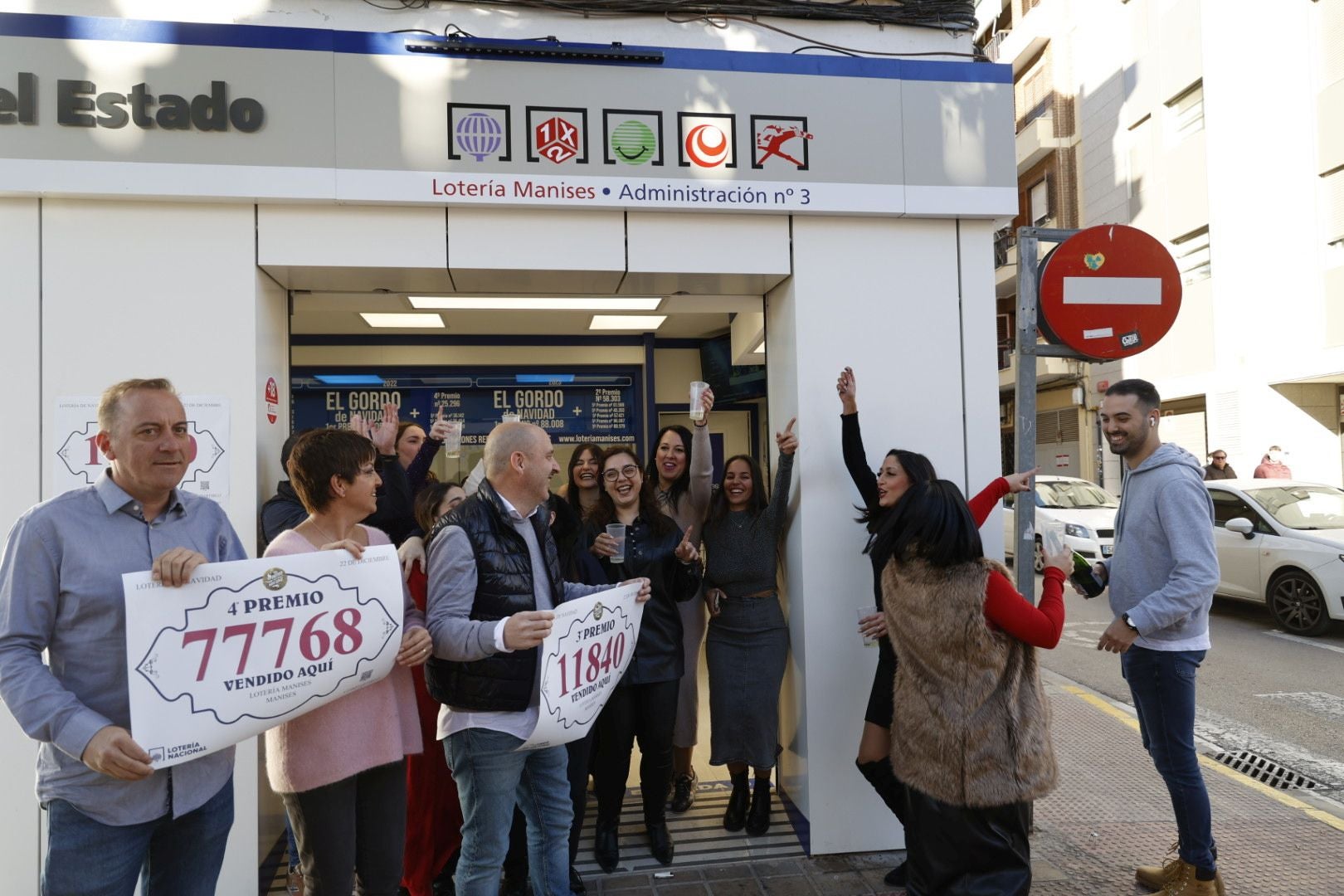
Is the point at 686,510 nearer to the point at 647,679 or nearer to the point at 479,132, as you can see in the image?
the point at 647,679

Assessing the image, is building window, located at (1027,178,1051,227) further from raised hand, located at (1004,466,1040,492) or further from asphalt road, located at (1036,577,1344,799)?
raised hand, located at (1004,466,1040,492)

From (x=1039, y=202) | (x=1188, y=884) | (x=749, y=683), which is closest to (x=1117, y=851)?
(x=1188, y=884)

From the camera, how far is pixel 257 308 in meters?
3.74

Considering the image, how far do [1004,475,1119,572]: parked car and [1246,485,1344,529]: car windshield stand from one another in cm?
199

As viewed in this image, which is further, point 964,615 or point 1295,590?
point 1295,590

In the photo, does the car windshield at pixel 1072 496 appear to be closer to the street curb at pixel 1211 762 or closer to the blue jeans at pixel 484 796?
the street curb at pixel 1211 762

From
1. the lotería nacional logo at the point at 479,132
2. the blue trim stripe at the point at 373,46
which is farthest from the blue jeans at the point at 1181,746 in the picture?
the lotería nacional logo at the point at 479,132

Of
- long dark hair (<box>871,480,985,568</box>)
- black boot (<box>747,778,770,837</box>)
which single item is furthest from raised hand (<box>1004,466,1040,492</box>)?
black boot (<box>747,778,770,837</box>)

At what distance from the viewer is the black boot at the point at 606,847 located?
3.86 meters

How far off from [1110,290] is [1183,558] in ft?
3.76

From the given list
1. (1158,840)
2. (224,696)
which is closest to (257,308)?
(224,696)

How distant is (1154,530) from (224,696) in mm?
3531

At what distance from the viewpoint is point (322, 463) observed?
101 inches

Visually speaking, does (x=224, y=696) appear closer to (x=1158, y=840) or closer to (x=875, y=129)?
(x=875, y=129)
